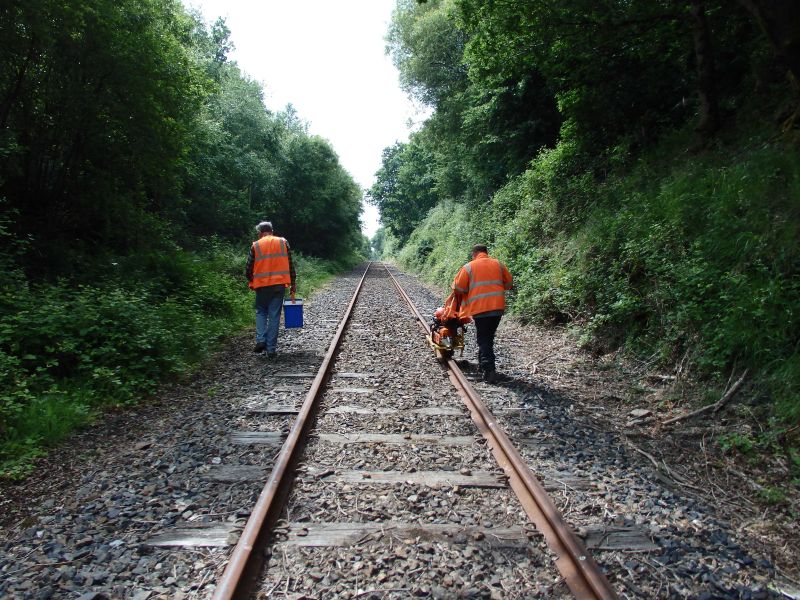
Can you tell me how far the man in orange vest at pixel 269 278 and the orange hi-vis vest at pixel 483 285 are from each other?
271cm

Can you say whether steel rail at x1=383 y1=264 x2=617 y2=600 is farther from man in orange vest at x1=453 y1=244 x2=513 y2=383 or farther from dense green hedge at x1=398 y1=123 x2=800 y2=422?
dense green hedge at x1=398 y1=123 x2=800 y2=422

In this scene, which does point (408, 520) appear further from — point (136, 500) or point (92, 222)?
point (92, 222)

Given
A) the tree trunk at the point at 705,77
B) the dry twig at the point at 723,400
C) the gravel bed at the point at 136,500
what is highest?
the tree trunk at the point at 705,77

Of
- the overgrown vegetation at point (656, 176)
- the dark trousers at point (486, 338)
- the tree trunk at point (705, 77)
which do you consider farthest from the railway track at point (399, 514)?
the tree trunk at point (705, 77)

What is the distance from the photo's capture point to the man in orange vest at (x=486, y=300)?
6.03m

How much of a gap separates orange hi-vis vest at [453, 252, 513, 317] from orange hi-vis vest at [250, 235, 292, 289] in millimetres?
2674

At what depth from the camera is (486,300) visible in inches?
238

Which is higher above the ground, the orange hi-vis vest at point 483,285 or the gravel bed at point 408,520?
the orange hi-vis vest at point 483,285

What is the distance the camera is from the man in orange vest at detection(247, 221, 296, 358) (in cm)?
719

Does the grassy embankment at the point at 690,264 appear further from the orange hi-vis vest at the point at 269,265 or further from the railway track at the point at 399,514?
the orange hi-vis vest at the point at 269,265

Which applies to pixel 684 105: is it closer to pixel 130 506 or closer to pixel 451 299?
pixel 451 299

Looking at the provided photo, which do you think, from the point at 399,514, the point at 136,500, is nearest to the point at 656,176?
the point at 399,514

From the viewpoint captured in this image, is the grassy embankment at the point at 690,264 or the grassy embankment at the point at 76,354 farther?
the grassy embankment at the point at 690,264

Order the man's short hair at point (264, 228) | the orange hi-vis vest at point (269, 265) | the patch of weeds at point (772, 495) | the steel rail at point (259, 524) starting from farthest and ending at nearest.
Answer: the man's short hair at point (264, 228) < the orange hi-vis vest at point (269, 265) < the patch of weeds at point (772, 495) < the steel rail at point (259, 524)
